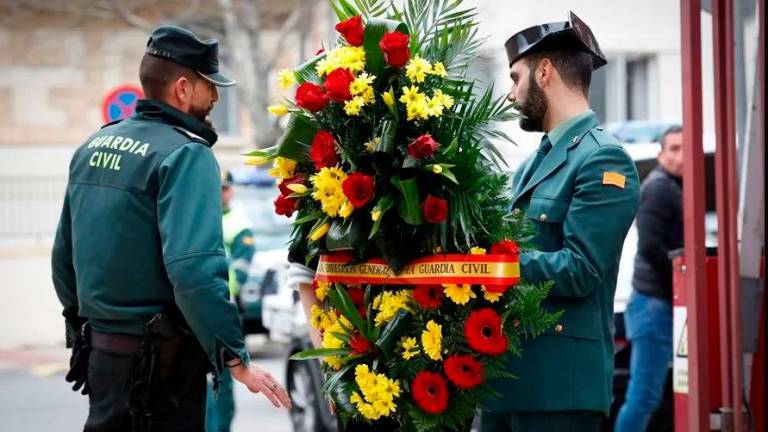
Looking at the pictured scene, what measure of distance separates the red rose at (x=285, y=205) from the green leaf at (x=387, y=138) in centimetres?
42

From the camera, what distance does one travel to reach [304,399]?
27.9 feet

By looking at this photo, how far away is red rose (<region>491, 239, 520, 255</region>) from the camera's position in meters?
3.66

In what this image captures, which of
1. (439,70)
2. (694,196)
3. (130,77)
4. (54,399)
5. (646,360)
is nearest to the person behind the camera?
(439,70)

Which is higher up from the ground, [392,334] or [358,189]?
[358,189]

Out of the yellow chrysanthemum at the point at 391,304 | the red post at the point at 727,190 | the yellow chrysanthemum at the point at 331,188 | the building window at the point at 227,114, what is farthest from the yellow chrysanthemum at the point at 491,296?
the building window at the point at 227,114

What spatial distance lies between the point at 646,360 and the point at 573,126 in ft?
11.4

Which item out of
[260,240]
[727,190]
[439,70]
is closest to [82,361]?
[439,70]

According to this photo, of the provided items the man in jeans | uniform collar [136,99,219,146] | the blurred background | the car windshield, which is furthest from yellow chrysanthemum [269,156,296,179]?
the blurred background

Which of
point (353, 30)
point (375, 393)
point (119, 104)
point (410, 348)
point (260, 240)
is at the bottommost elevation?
point (375, 393)

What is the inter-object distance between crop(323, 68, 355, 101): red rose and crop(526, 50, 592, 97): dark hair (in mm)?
755

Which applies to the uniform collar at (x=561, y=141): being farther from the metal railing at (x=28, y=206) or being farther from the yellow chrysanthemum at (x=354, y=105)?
the metal railing at (x=28, y=206)

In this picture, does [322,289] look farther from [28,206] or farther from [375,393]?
[28,206]

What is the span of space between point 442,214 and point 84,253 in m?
1.52

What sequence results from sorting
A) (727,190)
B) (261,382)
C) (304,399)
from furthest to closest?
(304,399)
(727,190)
(261,382)
